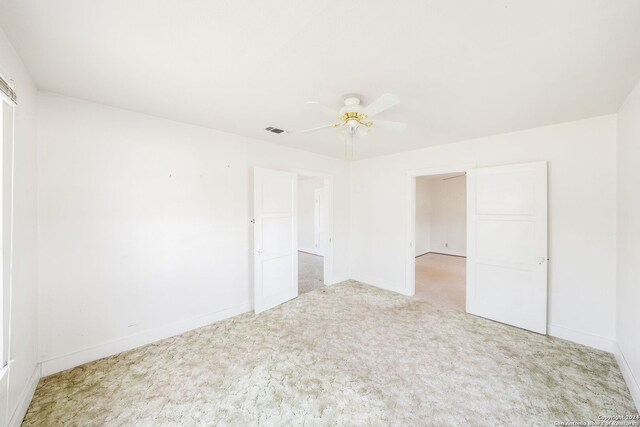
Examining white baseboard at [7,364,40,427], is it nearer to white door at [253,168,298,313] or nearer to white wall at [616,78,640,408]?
white door at [253,168,298,313]

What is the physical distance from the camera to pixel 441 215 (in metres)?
8.13

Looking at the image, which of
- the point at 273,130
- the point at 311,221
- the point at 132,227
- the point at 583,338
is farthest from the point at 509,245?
the point at 311,221

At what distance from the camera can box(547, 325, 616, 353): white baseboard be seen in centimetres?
255

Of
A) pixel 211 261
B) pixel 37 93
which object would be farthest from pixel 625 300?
pixel 37 93

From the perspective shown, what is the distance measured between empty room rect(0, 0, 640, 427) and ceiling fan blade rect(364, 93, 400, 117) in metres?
0.02

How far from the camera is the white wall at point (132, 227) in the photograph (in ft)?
7.24

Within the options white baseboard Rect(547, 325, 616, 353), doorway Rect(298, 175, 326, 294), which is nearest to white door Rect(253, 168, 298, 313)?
doorway Rect(298, 175, 326, 294)

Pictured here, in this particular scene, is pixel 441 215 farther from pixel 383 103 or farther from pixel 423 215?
pixel 383 103

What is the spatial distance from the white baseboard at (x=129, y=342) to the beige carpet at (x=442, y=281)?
3109 mm

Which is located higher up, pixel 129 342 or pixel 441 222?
pixel 441 222

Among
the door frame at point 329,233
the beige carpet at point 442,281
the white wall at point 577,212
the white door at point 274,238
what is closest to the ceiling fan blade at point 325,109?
the white door at point 274,238

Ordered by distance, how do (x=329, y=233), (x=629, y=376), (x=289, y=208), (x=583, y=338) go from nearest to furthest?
1. (x=629, y=376)
2. (x=583, y=338)
3. (x=289, y=208)
4. (x=329, y=233)

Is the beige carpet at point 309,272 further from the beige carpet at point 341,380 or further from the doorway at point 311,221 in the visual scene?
the beige carpet at point 341,380

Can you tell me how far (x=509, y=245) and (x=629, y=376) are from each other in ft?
4.75
